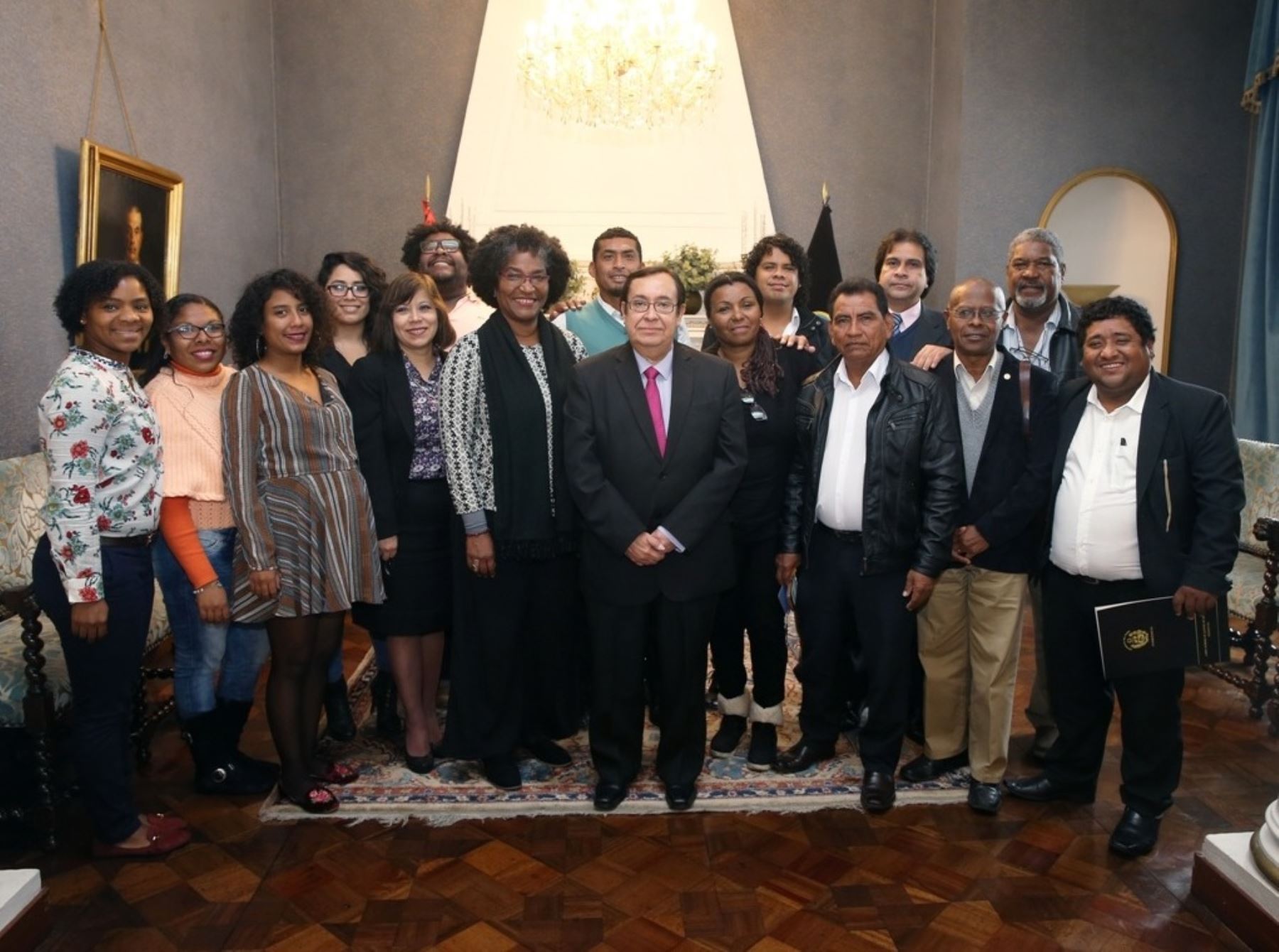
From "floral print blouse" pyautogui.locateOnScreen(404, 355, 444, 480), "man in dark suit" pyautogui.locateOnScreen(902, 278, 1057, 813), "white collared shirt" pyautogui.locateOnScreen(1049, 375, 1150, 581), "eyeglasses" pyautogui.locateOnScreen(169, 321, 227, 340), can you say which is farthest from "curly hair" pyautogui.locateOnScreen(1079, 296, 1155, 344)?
"eyeglasses" pyautogui.locateOnScreen(169, 321, 227, 340)

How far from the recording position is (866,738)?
2826 millimetres

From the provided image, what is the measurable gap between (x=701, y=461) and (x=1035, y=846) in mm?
1384

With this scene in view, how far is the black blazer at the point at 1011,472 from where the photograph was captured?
8.56 ft

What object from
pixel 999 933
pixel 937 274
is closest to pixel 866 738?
pixel 999 933

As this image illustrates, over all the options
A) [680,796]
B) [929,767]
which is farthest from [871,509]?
[680,796]

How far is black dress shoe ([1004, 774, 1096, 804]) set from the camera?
9.16 feet

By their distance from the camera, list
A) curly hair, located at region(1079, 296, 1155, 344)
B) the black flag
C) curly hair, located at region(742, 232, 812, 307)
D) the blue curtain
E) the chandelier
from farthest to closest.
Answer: the black flag, the chandelier, the blue curtain, curly hair, located at region(742, 232, 812, 307), curly hair, located at region(1079, 296, 1155, 344)

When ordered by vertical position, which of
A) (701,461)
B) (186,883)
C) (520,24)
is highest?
(520,24)

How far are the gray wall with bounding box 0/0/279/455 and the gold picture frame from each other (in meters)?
0.12

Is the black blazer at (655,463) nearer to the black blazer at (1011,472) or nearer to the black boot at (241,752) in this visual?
the black blazer at (1011,472)

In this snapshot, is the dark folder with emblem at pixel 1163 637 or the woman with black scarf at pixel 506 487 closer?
the dark folder with emblem at pixel 1163 637

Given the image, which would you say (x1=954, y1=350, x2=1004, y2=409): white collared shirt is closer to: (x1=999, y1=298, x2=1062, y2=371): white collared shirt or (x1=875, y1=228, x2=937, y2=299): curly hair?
(x1=999, y1=298, x2=1062, y2=371): white collared shirt

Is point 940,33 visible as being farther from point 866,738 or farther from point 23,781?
point 23,781

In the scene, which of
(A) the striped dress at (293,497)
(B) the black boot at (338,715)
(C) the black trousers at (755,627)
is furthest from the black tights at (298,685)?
(C) the black trousers at (755,627)
